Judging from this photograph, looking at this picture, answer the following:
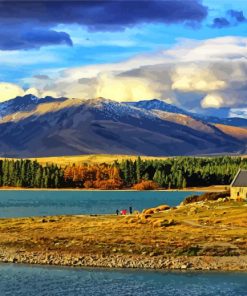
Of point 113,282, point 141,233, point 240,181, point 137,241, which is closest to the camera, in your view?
point 113,282

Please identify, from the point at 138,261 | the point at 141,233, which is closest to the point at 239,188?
the point at 141,233

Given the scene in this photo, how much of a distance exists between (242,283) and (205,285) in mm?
4419

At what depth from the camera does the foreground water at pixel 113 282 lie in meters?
68.6

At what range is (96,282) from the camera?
7250cm

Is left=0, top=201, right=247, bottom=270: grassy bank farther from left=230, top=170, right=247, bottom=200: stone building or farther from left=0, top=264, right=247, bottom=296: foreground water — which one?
left=230, top=170, right=247, bottom=200: stone building

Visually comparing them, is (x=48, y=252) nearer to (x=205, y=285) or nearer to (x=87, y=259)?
(x=87, y=259)

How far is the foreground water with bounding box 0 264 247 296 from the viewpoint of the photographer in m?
68.6

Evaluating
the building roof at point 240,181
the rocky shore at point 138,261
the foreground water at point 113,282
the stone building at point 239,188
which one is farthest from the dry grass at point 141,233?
the building roof at point 240,181

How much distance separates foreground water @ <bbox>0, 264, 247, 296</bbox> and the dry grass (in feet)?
28.9

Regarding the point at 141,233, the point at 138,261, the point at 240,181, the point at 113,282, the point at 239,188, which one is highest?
the point at 240,181

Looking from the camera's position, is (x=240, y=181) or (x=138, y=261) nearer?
(x=138, y=261)

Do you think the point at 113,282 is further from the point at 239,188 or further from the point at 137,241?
the point at 239,188

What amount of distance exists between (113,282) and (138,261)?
9098 millimetres

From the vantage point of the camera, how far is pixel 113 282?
237 ft
